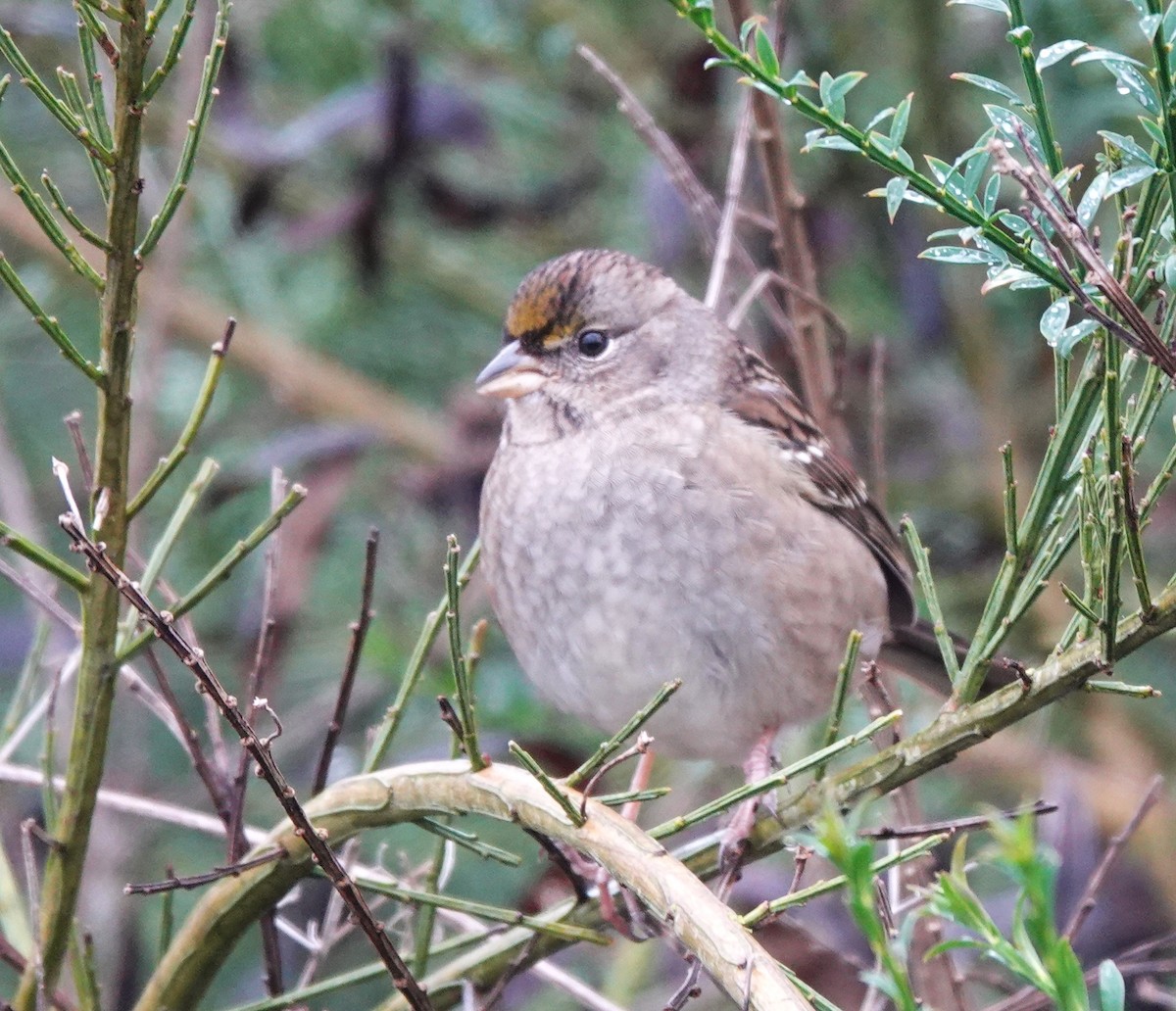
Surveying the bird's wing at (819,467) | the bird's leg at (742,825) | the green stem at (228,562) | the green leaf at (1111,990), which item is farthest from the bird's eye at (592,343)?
the green leaf at (1111,990)

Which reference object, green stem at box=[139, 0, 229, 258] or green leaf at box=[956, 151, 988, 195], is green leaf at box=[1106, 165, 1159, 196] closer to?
green leaf at box=[956, 151, 988, 195]

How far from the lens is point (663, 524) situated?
75.0 inches

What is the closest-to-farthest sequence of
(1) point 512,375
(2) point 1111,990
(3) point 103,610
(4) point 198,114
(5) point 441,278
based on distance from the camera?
1. (2) point 1111,990
2. (4) point 198,114
3. (3) point 103,610
4. (1) point 512,375
5. (5) point 441,278

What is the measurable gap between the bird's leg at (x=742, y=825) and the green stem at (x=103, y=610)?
480 millimetres

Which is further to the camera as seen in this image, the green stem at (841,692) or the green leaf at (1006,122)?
the green stem at (841,692)

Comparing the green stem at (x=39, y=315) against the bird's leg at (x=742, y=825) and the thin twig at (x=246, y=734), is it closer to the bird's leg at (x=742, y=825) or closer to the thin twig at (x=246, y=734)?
the thin twig at (x=246, y=734)

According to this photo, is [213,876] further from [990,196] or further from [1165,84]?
[1165,84]

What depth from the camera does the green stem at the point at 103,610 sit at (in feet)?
3.53

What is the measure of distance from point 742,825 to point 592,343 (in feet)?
2.99

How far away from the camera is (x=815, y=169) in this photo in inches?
124

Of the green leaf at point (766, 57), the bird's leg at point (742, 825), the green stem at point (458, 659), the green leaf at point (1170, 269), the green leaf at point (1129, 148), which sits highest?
the green leaf at point (766, 57)

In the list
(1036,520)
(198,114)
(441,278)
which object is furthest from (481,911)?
(441,278)

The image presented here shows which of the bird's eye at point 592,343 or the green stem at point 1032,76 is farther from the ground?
the green stem at point 1032,76

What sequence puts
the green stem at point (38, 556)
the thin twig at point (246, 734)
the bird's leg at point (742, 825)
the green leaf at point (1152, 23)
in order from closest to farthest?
the green leaf at point (1152, 23) → the thin twig at point (246, 734) → the green stem at point (38, 556) → the bird's leg at point (742, 825)
